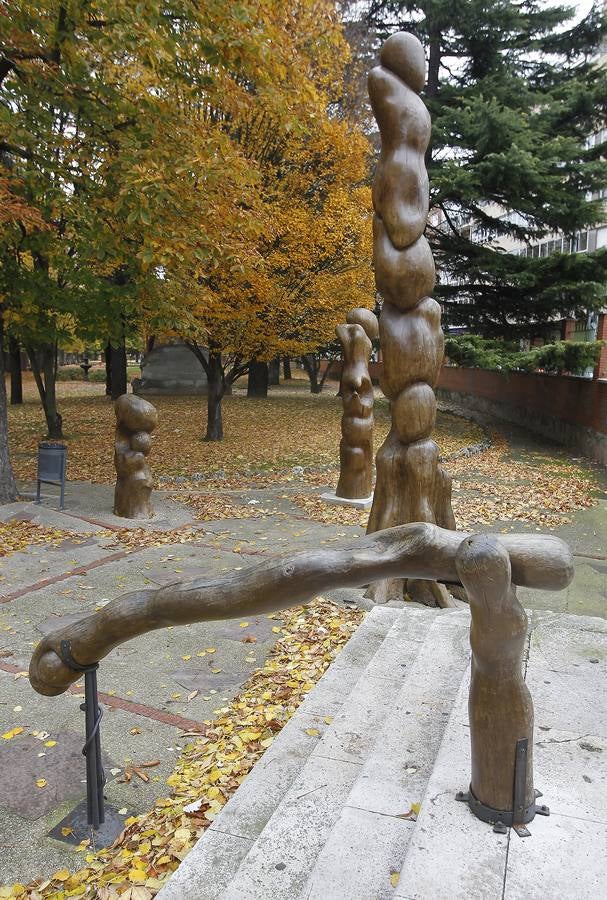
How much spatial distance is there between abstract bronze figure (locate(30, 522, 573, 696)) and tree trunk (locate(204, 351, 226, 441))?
12541 millimetres

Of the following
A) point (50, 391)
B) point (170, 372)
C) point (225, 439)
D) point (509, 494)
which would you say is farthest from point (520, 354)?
point (170, 372)

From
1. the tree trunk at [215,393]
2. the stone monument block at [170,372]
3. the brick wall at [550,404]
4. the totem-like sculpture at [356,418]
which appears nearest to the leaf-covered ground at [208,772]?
the totem-like sculpture at [356,418]

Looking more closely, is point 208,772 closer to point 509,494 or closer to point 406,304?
point 406,304

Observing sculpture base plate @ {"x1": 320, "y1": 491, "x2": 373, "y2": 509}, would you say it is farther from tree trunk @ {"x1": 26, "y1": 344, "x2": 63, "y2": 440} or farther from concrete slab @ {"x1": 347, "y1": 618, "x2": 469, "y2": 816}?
tree trunk @ {"x1": 26, "y1": 344, "x2": 63, "y2": 440}

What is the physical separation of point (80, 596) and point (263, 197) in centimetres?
1040

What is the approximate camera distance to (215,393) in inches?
641

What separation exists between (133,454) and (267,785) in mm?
6667

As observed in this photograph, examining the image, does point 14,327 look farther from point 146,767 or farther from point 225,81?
point 146,767

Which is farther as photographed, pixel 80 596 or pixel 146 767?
pixel 80 596

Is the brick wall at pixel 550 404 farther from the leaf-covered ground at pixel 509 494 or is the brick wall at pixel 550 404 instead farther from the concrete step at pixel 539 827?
the concrete step at pixel 539 827

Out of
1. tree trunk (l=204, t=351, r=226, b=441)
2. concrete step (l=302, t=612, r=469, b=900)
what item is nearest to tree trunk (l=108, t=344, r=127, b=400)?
tree trunk (l=204, t=351, r=226, b=441)

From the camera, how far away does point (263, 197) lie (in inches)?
565

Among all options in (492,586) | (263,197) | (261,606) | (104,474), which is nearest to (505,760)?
(492,586)

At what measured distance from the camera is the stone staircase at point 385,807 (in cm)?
240
